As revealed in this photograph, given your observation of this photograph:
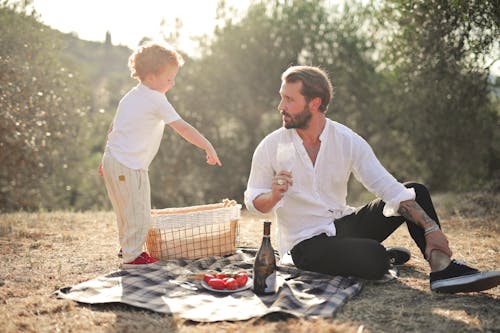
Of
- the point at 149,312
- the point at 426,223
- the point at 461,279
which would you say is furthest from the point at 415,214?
the point at 149,312

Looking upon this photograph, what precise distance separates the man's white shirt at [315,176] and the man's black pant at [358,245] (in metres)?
0.12

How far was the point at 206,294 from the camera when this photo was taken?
12.2ft

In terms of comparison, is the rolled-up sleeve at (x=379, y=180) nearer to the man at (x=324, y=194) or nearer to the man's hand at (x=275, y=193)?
the man at (x=324, y=194)

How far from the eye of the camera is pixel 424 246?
3805 millimetres

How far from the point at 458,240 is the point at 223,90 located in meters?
9.24

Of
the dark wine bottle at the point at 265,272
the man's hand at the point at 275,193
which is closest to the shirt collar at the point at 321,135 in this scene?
the man's hand at the point at 275,193

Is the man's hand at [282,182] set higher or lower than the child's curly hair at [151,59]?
lower

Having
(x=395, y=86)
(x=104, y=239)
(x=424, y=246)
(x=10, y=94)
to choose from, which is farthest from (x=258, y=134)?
(x=424, y=246)

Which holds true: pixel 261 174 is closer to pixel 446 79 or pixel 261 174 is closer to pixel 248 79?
pixel 446 79

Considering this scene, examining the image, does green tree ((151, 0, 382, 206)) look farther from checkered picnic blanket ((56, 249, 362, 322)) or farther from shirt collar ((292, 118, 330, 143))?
checkered picnic blanket ((56, 249, 362, 322))

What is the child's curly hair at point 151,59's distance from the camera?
455 centimetres

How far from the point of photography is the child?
4.46 m

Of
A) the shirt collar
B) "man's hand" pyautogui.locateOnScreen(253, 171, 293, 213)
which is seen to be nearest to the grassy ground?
"man's hand" pyautogui.locateOnScreen(253, 171, 293, 213)

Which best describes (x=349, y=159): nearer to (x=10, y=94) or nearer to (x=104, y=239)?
(x=104, y=239)
